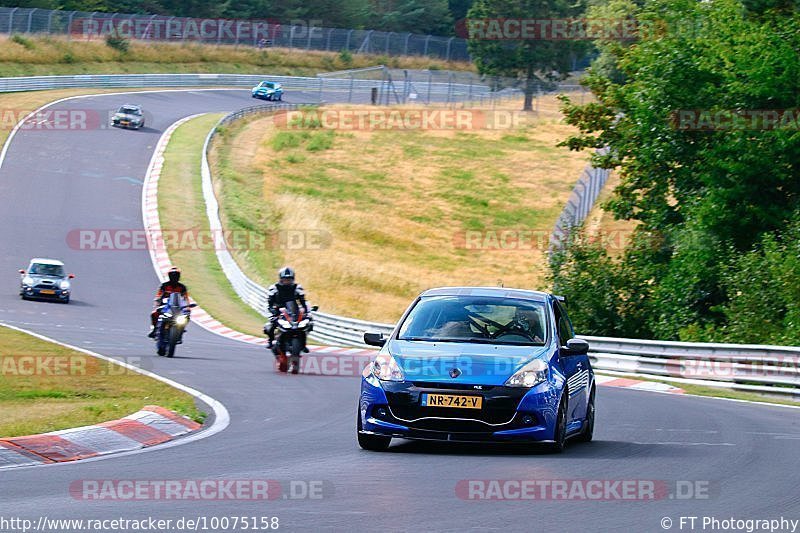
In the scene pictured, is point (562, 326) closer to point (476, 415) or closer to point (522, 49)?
point (476, 415)

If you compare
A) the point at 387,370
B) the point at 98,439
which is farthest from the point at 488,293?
the point at 98,439

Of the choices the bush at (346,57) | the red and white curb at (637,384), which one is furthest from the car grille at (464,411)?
the bush at (346,57)

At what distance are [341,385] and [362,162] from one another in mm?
49017

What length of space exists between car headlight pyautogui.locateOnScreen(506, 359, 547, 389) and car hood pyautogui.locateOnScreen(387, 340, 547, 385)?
4 centimetres

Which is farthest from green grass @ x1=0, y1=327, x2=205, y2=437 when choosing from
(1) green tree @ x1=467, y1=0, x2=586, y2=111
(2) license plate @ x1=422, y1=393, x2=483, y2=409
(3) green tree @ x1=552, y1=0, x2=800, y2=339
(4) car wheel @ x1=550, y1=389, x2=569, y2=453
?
(1) green tree @ x1=467, y1=0, x2=586, y2=111

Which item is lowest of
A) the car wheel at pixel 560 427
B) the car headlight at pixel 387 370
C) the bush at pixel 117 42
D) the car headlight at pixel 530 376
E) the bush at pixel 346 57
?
the bush at pixel 346 57

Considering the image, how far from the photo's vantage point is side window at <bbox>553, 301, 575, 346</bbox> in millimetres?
12227

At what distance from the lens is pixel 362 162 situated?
68.1 meters

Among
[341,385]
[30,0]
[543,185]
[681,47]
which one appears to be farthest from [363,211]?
[30,0]

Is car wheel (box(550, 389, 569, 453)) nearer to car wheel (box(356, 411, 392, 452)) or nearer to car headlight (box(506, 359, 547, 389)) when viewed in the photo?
car headlight (box(506, 359, 547, 389))

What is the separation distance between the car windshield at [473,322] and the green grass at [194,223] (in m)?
21.3

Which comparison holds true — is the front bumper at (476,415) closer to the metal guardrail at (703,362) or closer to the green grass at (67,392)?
the green grass at (67,392)

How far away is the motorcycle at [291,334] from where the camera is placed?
2166cm

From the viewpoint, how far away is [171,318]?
2353cm
